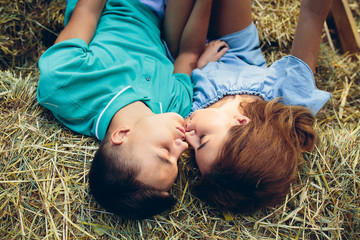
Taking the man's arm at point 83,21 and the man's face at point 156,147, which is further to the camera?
the man's arm at point 83,21

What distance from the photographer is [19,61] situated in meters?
2.91

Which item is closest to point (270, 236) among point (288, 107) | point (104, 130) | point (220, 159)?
point (220, 159)

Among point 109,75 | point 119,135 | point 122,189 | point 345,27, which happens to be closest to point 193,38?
point 109,75

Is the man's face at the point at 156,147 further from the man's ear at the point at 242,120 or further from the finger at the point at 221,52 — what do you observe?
the finger at the point at 221,52

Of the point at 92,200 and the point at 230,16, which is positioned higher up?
the point at 230,16

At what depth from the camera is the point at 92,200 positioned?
1977 millimetres

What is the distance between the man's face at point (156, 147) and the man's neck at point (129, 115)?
8cm

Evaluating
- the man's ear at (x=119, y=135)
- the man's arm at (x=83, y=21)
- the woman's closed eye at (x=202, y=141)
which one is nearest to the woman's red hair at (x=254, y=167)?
the woman's closed eye at (x=202, y=141)

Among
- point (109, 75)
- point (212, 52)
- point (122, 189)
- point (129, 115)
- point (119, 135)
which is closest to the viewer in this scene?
point (122, 189)

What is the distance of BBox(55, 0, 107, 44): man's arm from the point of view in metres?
2.28

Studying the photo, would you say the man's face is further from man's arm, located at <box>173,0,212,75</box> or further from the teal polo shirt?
man's arm, located at <box>173,0,212,75</box>

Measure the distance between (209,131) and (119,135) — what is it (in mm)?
637

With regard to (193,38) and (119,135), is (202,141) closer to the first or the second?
(119,135)

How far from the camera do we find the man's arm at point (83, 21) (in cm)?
228
